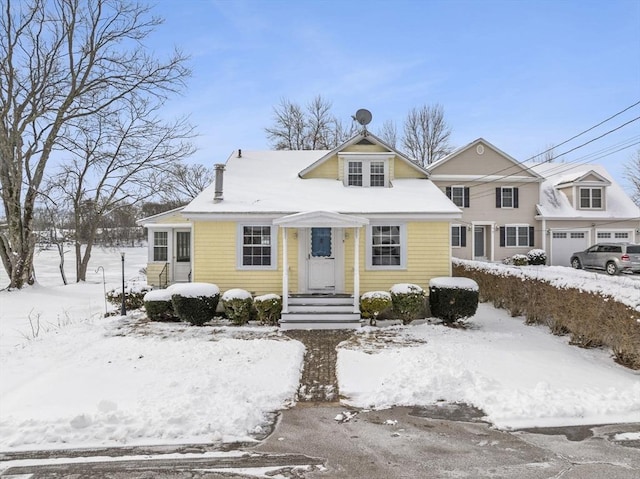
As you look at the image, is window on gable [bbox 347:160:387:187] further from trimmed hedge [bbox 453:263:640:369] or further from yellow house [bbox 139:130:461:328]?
trimmed hedge [bbox 453:263:640:369]

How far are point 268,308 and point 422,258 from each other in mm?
4747

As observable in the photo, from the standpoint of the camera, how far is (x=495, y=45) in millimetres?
12891

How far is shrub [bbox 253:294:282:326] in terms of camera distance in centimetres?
1095

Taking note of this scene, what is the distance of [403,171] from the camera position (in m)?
14.5

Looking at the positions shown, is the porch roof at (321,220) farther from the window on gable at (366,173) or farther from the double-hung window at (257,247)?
the window on gable at (366,173)

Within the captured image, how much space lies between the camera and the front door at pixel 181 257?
1816cm

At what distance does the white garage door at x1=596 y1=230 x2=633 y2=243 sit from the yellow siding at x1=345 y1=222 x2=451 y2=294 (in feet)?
64.4

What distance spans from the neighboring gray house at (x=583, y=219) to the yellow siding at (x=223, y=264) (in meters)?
20.4

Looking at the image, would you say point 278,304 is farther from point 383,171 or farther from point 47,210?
point 47,210

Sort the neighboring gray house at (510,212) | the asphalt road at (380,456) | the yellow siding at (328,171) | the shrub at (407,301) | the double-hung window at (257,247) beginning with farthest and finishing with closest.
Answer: the neighboring gray house at (510,212) → the yellow siding at (328,171) → the double-hung window at (257,247) → the shrub at (407,301) → the asphalt road at (380,456)

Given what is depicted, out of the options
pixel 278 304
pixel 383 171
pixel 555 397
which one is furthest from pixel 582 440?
pixel 383 171

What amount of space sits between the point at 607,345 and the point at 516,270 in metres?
4.30

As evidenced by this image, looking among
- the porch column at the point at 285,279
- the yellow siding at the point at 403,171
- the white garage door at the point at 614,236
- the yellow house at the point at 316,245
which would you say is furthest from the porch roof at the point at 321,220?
the white garage door at the point at 614,236

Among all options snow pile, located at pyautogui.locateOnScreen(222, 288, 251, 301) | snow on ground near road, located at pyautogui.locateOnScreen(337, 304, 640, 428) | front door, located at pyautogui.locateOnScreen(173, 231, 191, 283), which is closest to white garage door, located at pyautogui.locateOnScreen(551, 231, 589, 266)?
snow on ground near road, located at pyautogui.locateOnScreen(337, 304, 640, 428)
